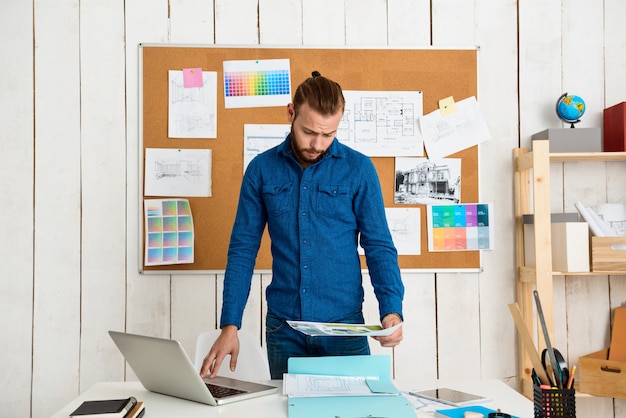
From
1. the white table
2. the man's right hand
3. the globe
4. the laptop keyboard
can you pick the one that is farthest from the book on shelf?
the globe

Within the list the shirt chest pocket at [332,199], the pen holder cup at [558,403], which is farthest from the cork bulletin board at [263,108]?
the pen holder cup at [558,403]

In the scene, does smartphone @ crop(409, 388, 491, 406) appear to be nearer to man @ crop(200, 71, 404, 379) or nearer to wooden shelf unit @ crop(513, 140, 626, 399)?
man @ crop(200, 71, 404, 379)

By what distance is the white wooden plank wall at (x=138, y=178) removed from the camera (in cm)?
276

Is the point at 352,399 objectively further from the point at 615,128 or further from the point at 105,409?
the point at 615,128

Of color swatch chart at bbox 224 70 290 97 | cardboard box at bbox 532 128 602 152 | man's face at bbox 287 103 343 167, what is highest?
color swatch chart at bbox 224 70 290 97

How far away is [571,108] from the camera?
8.95 feet

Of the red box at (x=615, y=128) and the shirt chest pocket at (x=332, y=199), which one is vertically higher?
the red box at (x=615, y=128)

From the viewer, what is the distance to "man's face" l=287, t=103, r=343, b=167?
1820 mm

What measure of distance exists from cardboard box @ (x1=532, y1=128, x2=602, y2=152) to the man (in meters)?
1.09

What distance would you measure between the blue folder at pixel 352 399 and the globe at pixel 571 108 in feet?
5.28

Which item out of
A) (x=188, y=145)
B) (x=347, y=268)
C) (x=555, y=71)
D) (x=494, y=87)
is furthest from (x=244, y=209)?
(x=555, y=71)

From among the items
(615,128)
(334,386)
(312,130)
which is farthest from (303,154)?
(615,128)

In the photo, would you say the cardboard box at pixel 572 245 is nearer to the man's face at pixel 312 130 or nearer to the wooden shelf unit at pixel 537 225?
the wooden shelf unit at pixel 537 225

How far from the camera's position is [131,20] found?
2.80m
